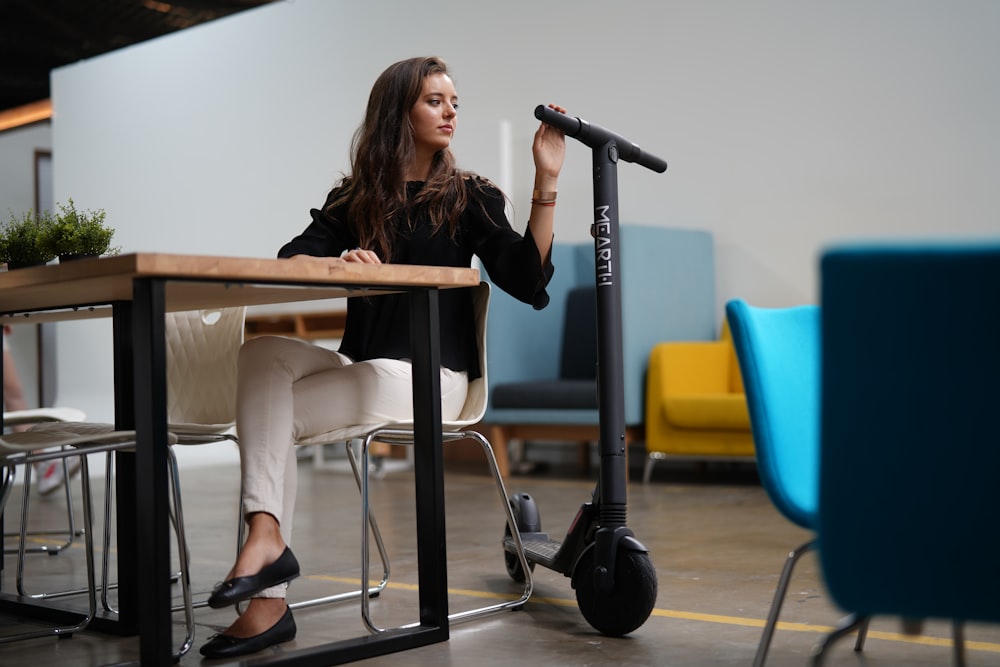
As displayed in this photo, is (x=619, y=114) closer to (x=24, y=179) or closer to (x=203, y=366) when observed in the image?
(x=203, y=366)

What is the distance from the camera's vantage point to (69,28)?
29.6 feet

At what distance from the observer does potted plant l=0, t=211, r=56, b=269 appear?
223 centimetres

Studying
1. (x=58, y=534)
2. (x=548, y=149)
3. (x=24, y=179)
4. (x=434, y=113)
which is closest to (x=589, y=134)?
(x=548, y=149)

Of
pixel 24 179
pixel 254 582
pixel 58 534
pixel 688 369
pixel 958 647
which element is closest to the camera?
pixel 958 647

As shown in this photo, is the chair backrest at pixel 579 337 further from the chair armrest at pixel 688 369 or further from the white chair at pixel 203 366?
the white chair at pixel 203 366

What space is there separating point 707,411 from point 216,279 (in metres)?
3.35

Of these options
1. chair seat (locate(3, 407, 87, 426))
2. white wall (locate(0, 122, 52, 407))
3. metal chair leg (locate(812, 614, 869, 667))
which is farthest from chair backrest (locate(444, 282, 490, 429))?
white wall (locate(0, 122, 52, 407))

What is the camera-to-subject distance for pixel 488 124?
6.55 meters

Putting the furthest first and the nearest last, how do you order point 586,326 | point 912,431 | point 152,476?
point 586,326
point 152,476
point 912,431

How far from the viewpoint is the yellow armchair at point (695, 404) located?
481cm

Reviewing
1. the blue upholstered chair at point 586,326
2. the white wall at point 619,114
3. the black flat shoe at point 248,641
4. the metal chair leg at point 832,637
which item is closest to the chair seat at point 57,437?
the black flat shoe at point 248,641

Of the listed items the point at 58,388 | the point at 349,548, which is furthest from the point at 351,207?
the point at 58,388

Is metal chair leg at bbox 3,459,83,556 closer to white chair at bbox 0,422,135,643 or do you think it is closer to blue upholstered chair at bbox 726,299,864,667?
white chair at bbox 0,422,135,643

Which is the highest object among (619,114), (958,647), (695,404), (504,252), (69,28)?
(69,28)
